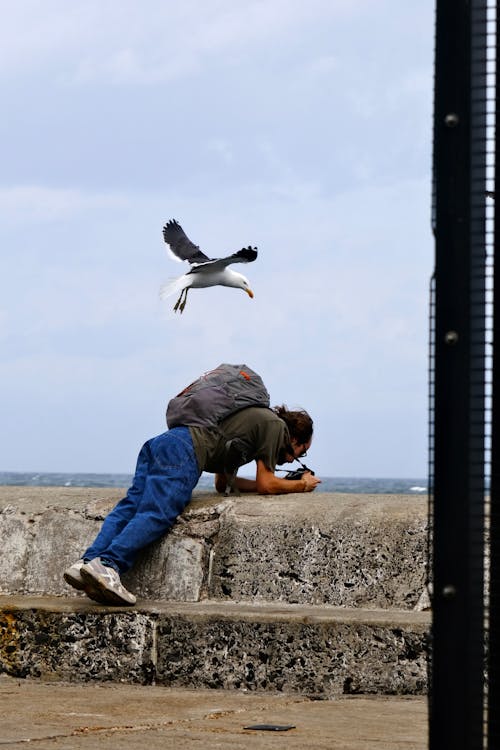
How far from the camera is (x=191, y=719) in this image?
163 inches

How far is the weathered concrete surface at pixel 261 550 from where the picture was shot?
526cm

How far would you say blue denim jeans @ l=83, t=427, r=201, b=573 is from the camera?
214 inches

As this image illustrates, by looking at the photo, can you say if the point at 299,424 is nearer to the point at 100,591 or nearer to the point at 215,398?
the point at 215,398

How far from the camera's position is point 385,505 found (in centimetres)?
548

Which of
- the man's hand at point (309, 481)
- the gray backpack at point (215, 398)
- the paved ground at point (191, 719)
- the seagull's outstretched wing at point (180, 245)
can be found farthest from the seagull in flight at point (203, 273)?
the paved ground at point (191, 719)

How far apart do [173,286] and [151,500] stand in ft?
4.62

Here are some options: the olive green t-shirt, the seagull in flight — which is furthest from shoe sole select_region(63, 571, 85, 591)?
the seagull in flight

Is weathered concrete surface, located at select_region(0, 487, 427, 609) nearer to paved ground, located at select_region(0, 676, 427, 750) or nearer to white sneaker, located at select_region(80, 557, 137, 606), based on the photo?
white sneaker, located at select_region(80, 557, 137, 606)

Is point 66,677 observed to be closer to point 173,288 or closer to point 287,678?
point 287,678

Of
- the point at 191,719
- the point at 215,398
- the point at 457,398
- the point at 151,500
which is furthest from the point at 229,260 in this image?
the point at 457,398

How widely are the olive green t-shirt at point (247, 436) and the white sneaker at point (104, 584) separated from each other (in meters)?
0.74

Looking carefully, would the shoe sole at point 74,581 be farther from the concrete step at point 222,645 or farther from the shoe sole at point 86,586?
the concrete step at point 222,645

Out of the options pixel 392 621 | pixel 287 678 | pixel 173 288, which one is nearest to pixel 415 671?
pixel 392 621

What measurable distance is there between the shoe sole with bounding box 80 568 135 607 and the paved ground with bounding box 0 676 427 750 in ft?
1.23
